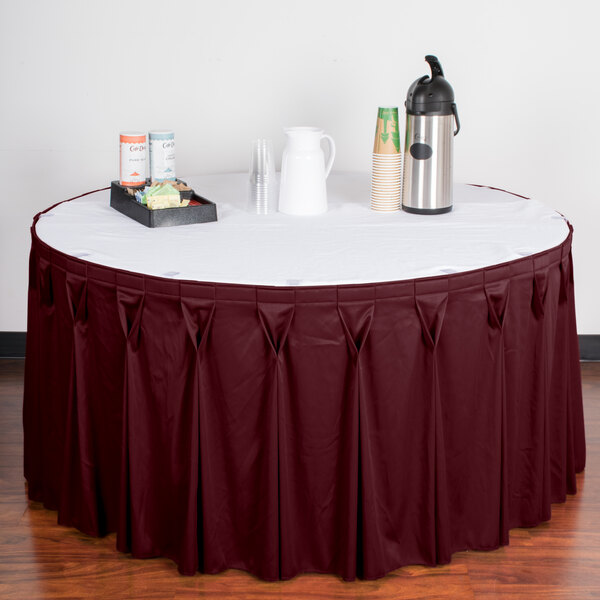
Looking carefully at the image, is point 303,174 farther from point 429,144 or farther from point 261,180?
point 429,144

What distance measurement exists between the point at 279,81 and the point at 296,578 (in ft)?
5.56

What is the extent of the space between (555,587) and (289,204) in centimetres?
112

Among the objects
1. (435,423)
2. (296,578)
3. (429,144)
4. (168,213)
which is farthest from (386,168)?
(296,578)

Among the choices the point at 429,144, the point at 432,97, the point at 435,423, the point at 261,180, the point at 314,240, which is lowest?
the point at 435,423

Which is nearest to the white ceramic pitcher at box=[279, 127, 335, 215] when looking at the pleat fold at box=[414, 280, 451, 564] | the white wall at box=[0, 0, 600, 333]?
the pleat fold at box=[414, 280, 451, 564]

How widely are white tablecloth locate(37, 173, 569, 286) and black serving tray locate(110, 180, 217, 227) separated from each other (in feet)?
0.07

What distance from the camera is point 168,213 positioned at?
7.23 feet

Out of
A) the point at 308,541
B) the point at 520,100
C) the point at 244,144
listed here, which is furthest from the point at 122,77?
the point at 308,541

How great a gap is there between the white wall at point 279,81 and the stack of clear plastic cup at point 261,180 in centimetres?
74

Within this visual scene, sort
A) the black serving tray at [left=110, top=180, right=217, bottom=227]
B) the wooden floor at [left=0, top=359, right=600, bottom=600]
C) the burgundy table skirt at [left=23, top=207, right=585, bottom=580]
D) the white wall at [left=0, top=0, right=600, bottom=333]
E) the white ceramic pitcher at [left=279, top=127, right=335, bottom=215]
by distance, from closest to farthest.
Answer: the burgundy table skirt at [left=23, top=207, right=585, bottom=580], the wooden floor at [left=0, top=359, right=600, bottom=600], the black serving tray at [left=110, top=180, right=217, bottom=227], the white ceramic pitcher at [left=279, top=127, right=335, bottom=215], the white wall at [left=0, top=0, right=600, bottom=333]

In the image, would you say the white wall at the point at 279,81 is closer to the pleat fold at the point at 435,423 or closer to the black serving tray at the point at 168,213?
the black serving tray at the point at 168,213

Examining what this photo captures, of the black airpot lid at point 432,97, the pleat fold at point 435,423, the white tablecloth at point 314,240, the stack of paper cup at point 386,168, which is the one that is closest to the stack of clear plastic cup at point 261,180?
the white tablecloth at point 314,240

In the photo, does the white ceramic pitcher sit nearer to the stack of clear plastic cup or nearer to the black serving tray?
the stack of clear plastic cup

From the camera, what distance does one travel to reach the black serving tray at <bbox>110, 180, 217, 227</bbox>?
220 centimetres
